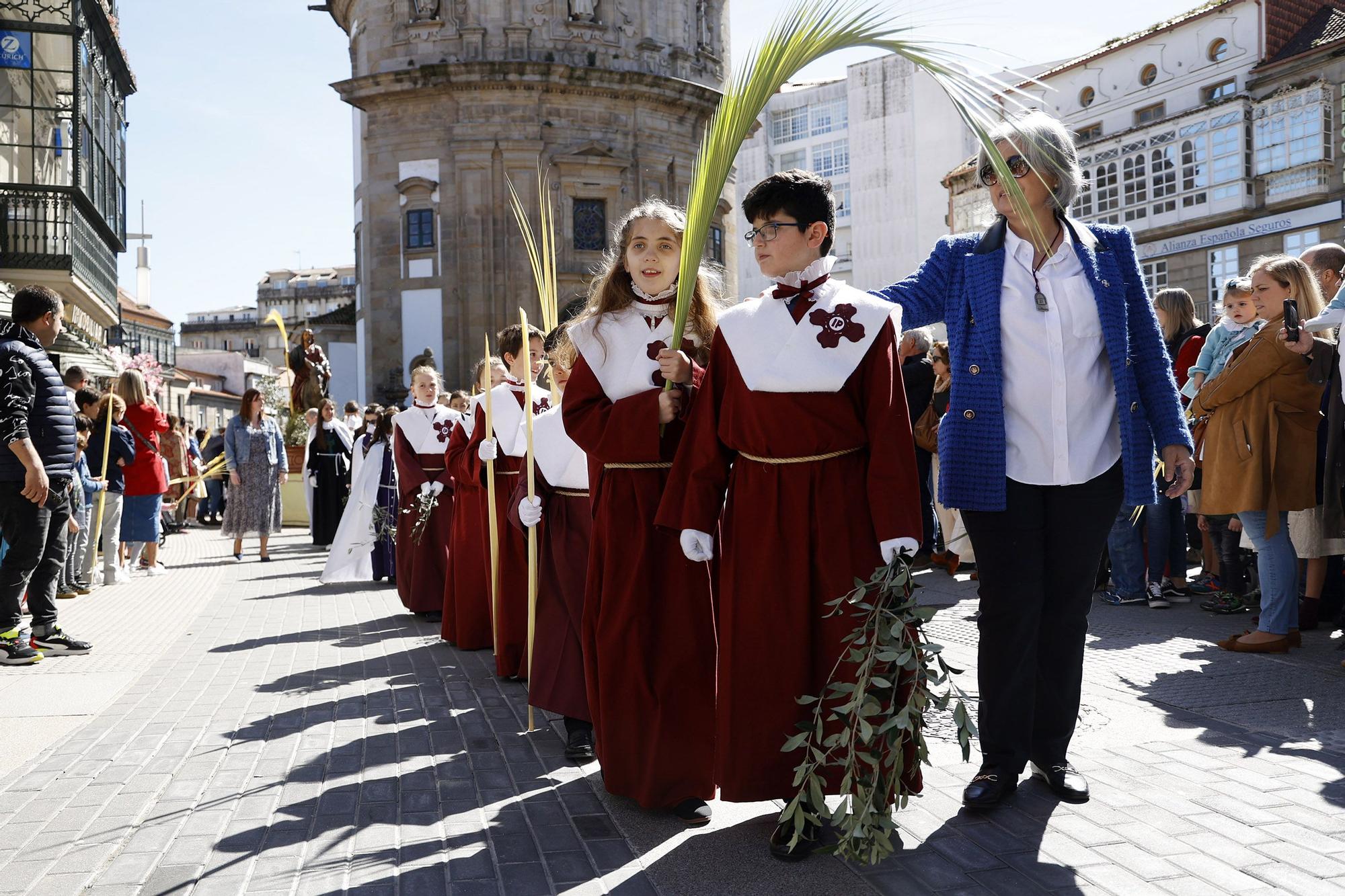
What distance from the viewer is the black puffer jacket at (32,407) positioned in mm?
7109

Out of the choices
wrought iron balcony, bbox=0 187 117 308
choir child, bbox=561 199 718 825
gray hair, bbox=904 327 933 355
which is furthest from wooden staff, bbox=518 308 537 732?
wrought iron balcony, bbox=0 187 117 308

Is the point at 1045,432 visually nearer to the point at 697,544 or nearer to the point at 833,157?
the point at 697,544

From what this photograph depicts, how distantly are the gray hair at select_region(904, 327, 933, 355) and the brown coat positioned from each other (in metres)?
3.51

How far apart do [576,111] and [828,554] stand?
35994mm

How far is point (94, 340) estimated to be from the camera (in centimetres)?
2619

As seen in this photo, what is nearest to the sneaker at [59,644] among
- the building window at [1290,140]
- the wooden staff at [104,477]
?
the wooden staff at [104,477]

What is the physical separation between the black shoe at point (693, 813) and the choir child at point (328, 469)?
14020 mm

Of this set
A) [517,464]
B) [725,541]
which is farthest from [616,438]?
[517,464]

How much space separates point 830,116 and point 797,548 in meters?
63.3

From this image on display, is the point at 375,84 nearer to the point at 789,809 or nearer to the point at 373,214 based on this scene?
the point at 373,214

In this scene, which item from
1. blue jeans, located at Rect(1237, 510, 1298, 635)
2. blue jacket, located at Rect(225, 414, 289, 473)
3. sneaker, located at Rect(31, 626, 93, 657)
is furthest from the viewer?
blue jacket, located at Rect(225, 414, 289, 473)

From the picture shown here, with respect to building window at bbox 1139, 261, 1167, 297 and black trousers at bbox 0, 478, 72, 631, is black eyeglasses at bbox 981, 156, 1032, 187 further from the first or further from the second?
building window at bbox 1139, 261, 1167, 297

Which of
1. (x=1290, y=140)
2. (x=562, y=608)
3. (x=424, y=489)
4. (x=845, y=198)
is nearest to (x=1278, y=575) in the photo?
(x=562, y=608)

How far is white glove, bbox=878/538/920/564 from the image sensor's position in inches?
142
